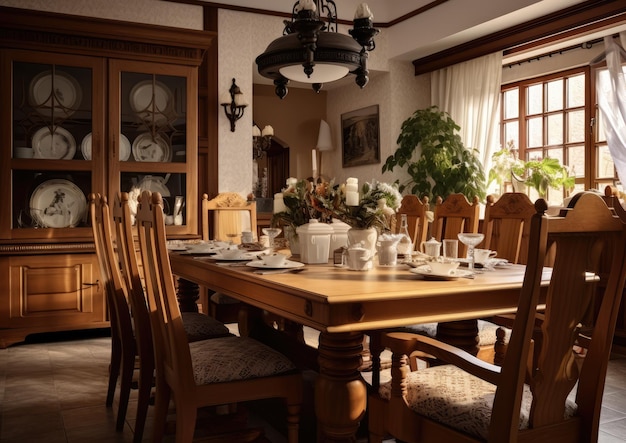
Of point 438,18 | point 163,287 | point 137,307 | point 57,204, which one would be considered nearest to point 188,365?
point 163,287

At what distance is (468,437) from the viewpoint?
4.88ft

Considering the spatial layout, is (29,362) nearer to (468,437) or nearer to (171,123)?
(171,123)

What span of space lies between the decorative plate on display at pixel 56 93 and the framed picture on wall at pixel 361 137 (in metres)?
3.11

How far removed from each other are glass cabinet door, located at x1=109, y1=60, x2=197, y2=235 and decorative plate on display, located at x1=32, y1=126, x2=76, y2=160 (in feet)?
0.91

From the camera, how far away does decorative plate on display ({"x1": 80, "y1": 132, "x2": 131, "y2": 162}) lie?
432cm

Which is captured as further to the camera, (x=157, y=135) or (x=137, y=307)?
(x=157, y=135)

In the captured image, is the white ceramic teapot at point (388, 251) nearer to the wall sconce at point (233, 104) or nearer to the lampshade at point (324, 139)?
the wall sconce at point (233, 104)

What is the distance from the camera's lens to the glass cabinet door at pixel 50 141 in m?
4.14

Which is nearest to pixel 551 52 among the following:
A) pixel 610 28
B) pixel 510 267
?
pixel 610 28

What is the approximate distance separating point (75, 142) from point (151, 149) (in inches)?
20.4

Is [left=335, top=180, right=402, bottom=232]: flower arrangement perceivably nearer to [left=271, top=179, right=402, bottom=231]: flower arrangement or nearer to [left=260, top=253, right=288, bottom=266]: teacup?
[left=271, top=179, right=402, bottom=231]: flower arrangement

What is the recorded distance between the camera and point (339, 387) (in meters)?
1.72

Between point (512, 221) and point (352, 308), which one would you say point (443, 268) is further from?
point (512, 221)

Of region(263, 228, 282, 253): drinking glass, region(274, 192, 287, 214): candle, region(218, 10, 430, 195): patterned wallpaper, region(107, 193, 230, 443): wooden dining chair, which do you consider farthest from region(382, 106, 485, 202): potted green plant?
region(107, 193, 230, 443): wooden dining chair
